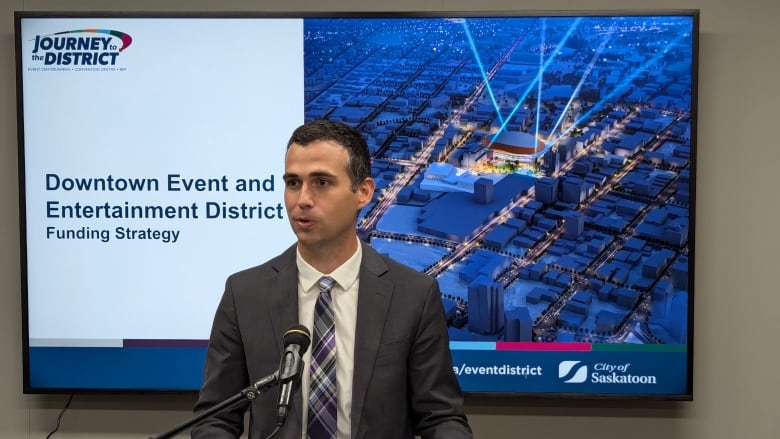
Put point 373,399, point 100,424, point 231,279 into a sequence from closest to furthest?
point 373,399
point 231,279
point 100,424

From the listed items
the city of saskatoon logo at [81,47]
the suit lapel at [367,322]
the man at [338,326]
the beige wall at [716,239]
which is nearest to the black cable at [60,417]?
the beige wall at [716,239]

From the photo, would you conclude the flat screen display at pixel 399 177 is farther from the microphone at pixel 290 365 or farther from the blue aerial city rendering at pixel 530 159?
the microphone at pixel 290 365

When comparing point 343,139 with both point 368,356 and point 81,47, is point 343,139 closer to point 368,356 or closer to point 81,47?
point 368,356

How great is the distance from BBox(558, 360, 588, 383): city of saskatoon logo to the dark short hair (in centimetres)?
160

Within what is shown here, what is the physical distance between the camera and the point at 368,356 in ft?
5.44

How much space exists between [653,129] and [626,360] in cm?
91

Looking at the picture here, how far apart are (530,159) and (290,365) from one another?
1.89 m

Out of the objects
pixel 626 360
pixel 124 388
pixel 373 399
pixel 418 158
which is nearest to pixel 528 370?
pixel 626 360

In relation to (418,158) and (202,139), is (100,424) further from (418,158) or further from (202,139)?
(418,158)

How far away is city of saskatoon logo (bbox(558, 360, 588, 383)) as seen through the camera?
2.94m

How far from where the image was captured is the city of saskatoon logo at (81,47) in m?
2.98

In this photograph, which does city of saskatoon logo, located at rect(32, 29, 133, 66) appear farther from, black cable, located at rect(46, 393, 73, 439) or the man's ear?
the man's ear

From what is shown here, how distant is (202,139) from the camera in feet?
9.80

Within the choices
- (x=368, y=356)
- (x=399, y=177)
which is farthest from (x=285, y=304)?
(x=399, y=177)
